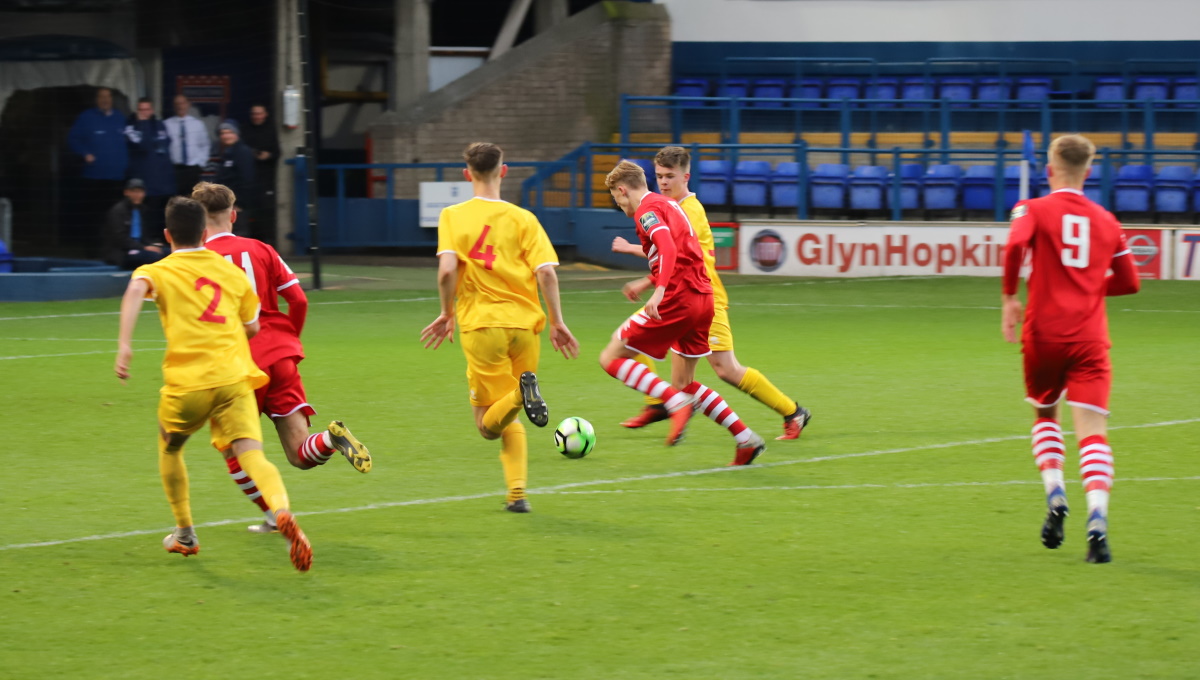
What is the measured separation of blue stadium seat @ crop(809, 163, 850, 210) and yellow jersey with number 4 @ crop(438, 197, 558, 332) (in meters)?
16.0

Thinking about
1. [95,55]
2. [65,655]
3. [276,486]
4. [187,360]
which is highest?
[95,55]

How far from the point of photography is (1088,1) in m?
26.9

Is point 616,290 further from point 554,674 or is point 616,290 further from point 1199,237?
point 554,674

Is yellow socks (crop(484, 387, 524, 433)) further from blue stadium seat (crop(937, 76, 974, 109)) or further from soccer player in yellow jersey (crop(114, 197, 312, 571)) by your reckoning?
blue stadium seat (crop(937, 76, 974, 109))

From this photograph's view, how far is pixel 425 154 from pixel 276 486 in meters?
19.1

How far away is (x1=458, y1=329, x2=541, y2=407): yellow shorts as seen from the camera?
6.81 metres

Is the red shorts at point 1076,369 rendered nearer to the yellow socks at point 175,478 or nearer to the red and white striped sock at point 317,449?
the red and white striped sock at point 317,449

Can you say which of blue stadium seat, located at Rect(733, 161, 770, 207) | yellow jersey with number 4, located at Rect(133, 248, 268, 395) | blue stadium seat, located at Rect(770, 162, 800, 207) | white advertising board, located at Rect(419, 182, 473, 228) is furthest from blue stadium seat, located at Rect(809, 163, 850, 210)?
yellow jersey with number 4, located at Rect(133, 248, 268, 395)

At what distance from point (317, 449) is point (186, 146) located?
48.9 feet

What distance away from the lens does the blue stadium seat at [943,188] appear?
21969mm

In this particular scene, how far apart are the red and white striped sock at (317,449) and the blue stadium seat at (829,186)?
653 inches

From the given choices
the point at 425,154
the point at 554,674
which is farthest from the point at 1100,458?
the point at 425,154

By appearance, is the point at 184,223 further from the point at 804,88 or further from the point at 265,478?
the point at 804,88

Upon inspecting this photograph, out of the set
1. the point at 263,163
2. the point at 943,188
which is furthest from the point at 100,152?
the point at 943,188
